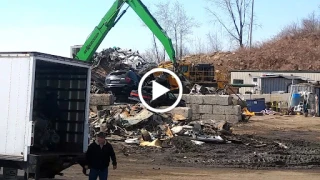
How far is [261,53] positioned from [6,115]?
63.1m

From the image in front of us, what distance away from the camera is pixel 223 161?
16766mm

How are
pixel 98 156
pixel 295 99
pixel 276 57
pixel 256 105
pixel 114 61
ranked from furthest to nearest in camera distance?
pixel 276 57
pixel 295 99
pixel 256 105
pixel 114 61
pixel 98 156

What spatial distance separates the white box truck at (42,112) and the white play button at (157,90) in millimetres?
14830

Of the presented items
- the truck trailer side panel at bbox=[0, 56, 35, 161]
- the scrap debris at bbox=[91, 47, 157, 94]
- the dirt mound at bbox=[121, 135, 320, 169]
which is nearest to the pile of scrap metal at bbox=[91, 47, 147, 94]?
the scrap debris at bbox=[91, 47, 157, 94]

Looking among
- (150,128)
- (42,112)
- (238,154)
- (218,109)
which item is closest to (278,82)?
(218,109)

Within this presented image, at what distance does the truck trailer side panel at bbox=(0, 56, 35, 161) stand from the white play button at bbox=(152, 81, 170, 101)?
17.1 m

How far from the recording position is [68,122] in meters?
12.2

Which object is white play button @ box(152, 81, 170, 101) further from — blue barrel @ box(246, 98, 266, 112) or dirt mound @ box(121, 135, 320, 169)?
blue barrel @ box(246, 98, 266, 112)

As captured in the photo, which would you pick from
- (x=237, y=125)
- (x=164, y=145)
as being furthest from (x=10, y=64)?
(x=237, y=125)

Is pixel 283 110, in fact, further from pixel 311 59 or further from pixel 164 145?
pixel 311 59

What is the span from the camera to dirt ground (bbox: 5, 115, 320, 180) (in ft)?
46.5

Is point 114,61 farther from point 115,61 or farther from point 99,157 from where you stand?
point 99,157

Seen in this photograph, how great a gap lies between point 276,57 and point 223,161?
176 ft
